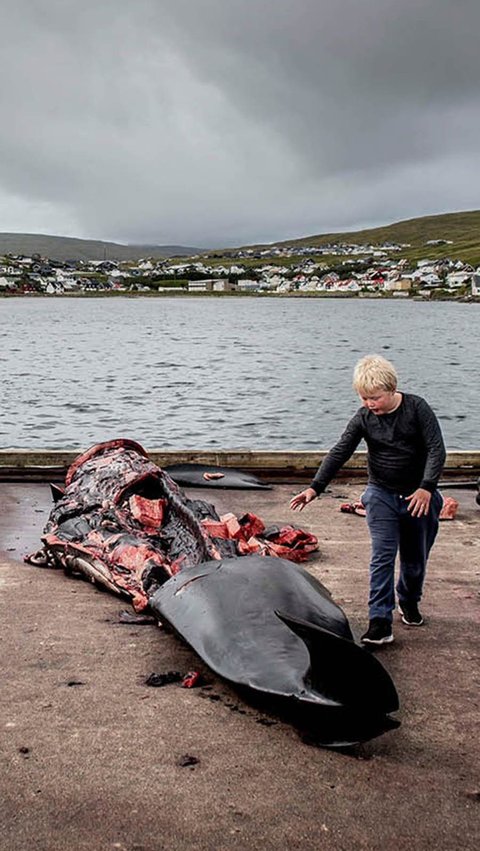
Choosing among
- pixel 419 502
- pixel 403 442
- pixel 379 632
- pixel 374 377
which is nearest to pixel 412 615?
pixel 379 632

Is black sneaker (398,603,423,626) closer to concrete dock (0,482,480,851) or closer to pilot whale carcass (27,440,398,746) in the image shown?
concrete dock (0,482,480,851)

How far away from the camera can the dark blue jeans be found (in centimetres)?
614

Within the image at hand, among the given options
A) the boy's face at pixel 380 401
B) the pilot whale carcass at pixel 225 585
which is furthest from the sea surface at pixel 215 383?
the boy's face at pixel 380 401

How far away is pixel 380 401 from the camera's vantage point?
615 cm

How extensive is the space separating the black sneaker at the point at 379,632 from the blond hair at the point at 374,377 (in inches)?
57.4

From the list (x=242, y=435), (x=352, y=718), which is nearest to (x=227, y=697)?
(x=352, y=718)

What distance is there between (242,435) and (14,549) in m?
22.0

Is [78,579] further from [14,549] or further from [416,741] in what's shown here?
[416,741]

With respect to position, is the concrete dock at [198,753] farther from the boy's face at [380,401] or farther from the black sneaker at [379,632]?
the boy's face at [380,401]

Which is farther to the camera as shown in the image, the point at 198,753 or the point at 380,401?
the point at 380,401

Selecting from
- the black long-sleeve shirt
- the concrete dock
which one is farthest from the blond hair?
the concrete dock

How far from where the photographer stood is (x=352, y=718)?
4.48 meters

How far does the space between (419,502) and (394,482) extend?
12.8 inches

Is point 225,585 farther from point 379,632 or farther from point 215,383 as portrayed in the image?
point 215,383
